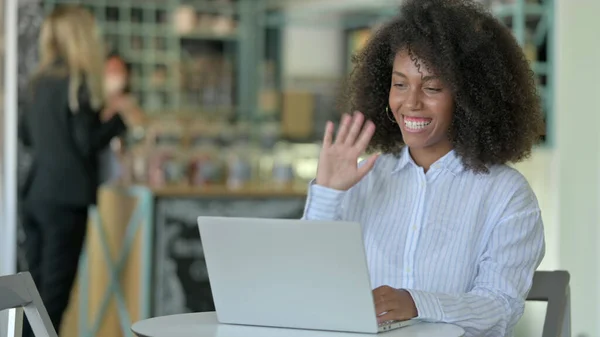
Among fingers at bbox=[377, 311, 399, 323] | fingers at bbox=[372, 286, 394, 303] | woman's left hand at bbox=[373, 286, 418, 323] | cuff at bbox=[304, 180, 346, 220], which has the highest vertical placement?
cuff at bbox=[304, 180, 346, 220]

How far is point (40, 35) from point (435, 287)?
10.1 ft

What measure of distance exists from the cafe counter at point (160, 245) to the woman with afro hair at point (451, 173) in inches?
97.9

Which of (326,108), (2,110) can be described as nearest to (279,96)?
(326,108)

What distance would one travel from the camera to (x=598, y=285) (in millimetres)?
4469

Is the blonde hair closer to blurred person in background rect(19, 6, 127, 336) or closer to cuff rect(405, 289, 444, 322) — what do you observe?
blurred person in background rect(19, 6, 127, 336)

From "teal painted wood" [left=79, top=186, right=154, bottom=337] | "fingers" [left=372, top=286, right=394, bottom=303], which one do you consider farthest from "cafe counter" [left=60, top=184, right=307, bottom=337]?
"fingers" [left=372, top=286, right=394, bottom=303]

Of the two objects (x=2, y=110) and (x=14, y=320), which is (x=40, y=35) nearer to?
(x=2, y=110)

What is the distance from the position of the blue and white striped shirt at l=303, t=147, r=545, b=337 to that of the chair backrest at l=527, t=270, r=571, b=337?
0.12 meters

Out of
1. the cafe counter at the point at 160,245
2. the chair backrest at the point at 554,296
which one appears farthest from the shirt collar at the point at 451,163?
the cafe counter at the point at 160,245

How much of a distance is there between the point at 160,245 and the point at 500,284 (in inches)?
111

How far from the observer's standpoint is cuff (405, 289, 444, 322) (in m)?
1.87

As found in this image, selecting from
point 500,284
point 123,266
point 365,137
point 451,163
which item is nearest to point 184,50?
point 123,266

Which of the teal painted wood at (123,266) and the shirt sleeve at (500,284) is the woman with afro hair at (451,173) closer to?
the shirt sleeve at (500,284)

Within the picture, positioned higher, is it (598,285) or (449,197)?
(449,197)
